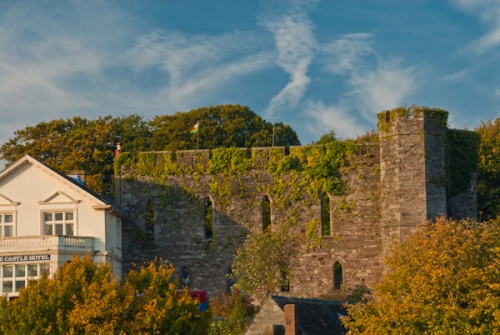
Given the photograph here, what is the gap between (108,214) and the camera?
62.4 meters

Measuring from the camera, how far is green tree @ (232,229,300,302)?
198ft

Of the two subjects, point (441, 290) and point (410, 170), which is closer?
point (441, 290)

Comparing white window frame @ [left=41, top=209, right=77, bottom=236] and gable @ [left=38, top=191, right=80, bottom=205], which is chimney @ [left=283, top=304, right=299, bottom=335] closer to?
white window frame @ [left=41, top=209, right=77, bottom=236]

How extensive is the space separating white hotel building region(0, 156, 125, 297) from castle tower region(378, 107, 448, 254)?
13.7m

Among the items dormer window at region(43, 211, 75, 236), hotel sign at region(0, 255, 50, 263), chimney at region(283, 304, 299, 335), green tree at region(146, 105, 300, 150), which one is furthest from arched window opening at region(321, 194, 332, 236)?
green tree at region(146, 105, 300, 150)

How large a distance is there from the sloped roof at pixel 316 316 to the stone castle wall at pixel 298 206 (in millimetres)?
8414

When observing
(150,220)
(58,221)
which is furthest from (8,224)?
(150,220)

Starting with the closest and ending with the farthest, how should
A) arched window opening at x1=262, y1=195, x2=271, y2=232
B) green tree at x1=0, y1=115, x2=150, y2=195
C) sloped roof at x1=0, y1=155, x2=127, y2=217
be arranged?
sloped roof at x1=0, y1=155, x2=127, y2=217
arched window opening at x1=262, y1=195, x2=271, y2=232
green tree at x1=0, y1=115, x2=150, y2=195

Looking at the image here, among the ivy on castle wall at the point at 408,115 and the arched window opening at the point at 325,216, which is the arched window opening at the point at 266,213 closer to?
the arched window opening at the point at 325,216

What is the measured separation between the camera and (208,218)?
67.6 meters

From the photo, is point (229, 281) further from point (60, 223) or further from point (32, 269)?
point (32, 269)

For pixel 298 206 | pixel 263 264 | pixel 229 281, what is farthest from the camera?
pixel 298 206

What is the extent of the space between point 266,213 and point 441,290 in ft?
70.8

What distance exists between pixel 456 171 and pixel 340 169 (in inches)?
235
